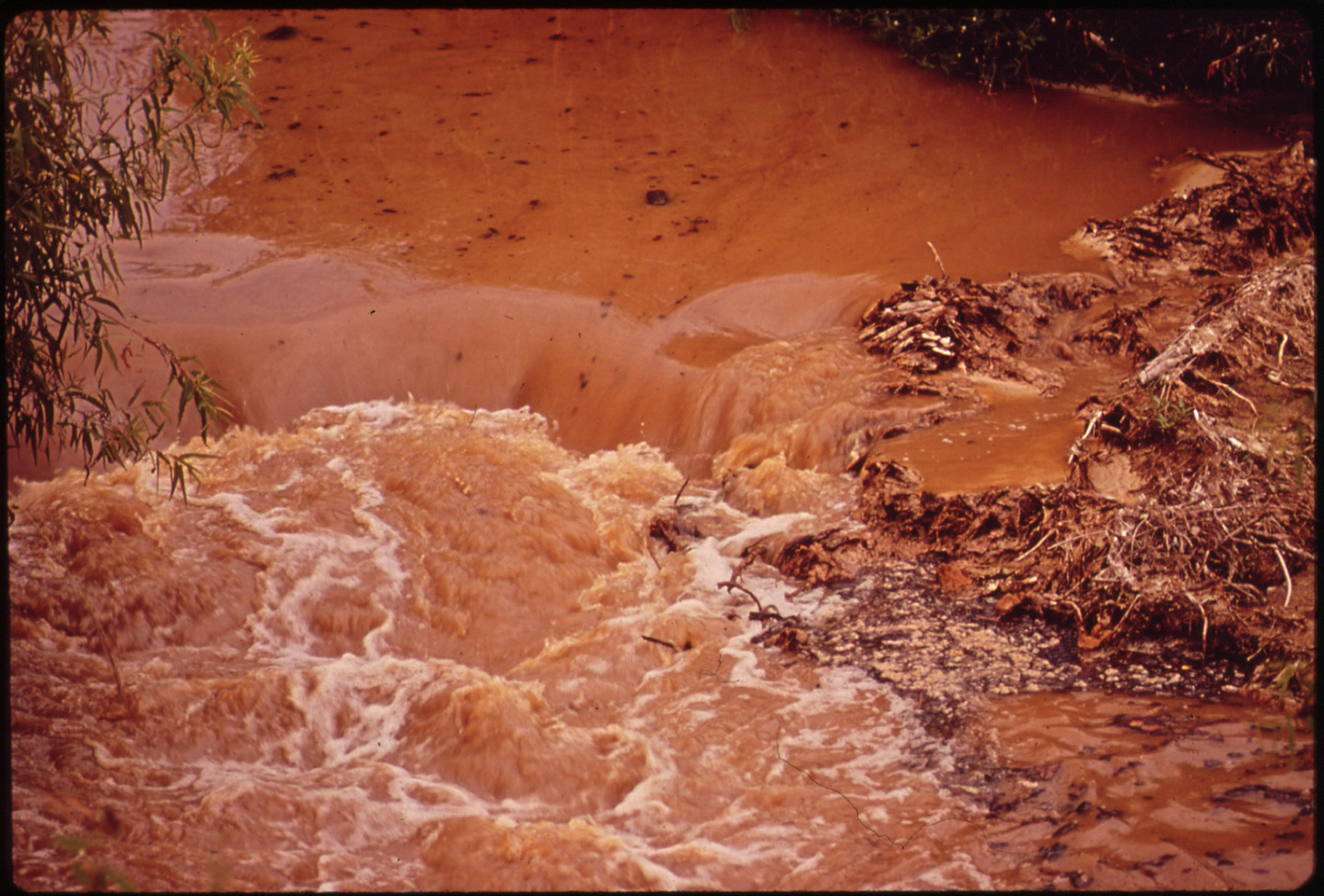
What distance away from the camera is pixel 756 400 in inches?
229

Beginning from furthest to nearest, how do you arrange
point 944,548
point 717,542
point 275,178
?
1. point 275,178
2. point 717,542
3. point 944,548

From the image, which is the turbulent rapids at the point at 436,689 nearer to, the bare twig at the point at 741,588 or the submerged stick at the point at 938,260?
the bare twig at the point at 741,588

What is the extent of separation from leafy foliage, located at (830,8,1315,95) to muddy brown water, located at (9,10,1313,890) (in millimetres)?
260

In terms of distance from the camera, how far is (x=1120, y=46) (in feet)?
27.4

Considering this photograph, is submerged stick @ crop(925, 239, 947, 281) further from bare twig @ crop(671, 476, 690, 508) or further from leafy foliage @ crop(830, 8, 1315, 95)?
leafy foliage @ crop(830, 8, 1315, 95)

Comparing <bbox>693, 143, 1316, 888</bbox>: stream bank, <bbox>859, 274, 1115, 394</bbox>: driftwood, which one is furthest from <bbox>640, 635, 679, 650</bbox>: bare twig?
<bbox>859, 274, 1115, 394</bbox>: driftwood

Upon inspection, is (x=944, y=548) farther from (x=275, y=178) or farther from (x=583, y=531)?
(x=275, y=178)

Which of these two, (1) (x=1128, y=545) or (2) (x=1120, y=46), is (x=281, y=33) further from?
(1) (x=1128, y=545)

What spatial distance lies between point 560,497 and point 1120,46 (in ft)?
18.6

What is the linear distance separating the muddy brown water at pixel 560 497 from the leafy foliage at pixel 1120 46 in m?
0.26

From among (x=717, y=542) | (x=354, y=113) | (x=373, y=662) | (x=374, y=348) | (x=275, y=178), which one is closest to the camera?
(x=373, y=662)

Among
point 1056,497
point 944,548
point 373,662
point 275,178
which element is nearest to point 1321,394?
point 1056,497

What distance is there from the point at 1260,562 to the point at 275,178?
20.1 ft

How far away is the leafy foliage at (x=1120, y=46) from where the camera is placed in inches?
317
